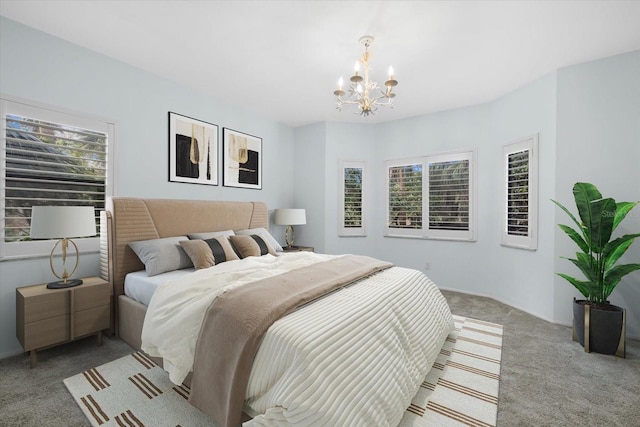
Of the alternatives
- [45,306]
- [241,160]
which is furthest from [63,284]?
[241,160]

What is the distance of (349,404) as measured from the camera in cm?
128

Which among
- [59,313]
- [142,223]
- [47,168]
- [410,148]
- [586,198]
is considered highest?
[410,148]

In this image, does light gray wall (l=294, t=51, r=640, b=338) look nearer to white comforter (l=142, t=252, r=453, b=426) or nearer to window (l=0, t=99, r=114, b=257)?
white comforter (l=142, t=252, r=453, b=426)

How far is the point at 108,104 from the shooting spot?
2953 millimetres

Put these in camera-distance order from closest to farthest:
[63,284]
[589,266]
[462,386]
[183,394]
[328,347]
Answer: [328,347] → [183,394] → [462,386] → [63,284] → [589,266]

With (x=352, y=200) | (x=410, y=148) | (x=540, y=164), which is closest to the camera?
(x=540, y=164)

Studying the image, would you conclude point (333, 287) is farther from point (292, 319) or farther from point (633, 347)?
point (633, 347)

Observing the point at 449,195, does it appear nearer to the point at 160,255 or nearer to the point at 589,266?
the point at 589,266

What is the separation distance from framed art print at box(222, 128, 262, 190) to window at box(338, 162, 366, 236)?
→ 145cm

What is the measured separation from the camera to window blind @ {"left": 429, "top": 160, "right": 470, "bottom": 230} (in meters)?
4.44

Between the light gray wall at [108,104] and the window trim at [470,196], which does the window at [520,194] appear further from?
the light gray wall at [108,104]

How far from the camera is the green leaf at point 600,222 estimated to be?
2549 mm

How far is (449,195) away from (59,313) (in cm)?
484

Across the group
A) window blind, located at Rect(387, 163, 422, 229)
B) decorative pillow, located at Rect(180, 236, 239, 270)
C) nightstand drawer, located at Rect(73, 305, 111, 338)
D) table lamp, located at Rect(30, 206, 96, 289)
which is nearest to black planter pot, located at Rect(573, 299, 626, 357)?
window blind, located at Rect(387, 163, 422, 229)
